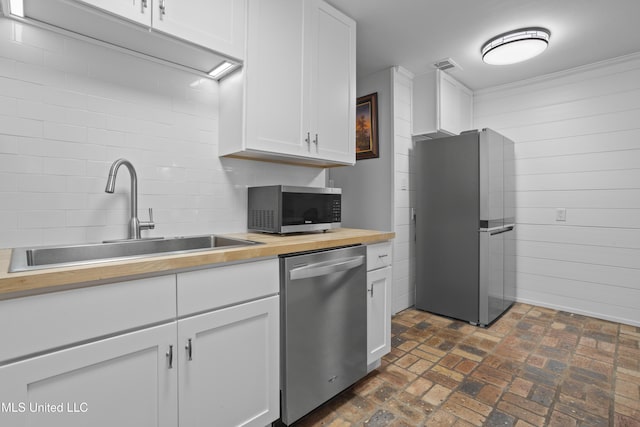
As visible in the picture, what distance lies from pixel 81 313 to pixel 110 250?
59 centimetres

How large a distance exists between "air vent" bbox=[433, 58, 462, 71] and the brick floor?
2436 mm

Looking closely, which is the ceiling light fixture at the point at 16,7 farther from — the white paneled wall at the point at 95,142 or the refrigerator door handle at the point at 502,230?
the refrigerator door handle at the point at 502,230

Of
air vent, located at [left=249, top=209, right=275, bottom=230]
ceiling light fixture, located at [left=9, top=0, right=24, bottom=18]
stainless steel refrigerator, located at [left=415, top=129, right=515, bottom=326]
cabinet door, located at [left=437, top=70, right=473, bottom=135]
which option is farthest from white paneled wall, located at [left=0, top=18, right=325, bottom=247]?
cabinet door, located at [left=437, top=70, right=473, bottom=135]

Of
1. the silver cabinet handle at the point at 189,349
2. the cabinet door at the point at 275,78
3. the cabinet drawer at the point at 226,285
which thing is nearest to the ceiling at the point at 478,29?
the cabinet door at the point at 275,78

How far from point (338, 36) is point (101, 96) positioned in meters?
1.50

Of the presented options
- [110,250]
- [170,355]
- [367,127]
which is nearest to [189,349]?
[170,355]

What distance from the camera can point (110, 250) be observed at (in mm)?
1460

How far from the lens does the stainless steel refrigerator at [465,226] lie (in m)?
2.81

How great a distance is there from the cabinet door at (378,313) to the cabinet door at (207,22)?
149 centimetres

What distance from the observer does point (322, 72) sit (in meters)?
2.09

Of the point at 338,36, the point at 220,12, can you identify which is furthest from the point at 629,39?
the point at 220,12

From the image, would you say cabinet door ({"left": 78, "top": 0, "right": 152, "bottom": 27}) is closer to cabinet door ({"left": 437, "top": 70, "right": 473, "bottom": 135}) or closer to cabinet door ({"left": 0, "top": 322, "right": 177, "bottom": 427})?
cabinet door ({"left": 0, "top": 322, "right": 177, "bottom": 427})

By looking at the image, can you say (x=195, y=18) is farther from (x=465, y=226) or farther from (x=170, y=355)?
(x=465, y=226)

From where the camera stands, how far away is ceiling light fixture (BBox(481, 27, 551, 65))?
2.42 meters
